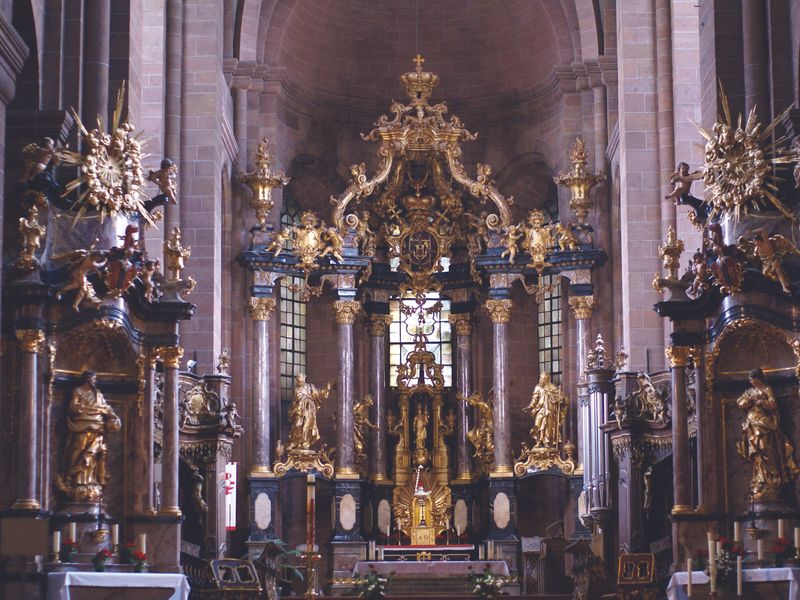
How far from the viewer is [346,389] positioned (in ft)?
123

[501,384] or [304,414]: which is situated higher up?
[501,384]

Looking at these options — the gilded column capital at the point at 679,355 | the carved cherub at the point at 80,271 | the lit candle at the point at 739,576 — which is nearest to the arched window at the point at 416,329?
the gilded column capital at the point at 679,355

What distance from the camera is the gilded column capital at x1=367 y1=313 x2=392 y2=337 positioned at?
39344 millimetres

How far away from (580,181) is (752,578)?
53.8 feet

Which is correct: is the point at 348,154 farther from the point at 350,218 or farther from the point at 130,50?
the point at 130,50

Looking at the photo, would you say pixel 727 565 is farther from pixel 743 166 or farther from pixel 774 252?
pixel 743 166

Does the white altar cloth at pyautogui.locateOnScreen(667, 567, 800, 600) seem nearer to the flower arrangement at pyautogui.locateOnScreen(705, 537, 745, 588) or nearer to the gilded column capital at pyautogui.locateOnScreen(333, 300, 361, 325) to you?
the flower arrangement at pyautogui.locateOnScreen(705, 537, 745, 588)

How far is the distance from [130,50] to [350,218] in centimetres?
1151

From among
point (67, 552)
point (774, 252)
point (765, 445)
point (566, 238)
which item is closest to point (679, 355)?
point (765, 445)

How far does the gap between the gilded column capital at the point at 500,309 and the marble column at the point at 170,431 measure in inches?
496

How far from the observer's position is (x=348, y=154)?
41.5 meters

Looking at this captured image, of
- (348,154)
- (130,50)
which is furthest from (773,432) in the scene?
(348,154)

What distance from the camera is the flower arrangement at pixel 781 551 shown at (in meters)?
22.7

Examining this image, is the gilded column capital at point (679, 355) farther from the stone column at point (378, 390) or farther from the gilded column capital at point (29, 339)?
the stone column at point (378, 390)
